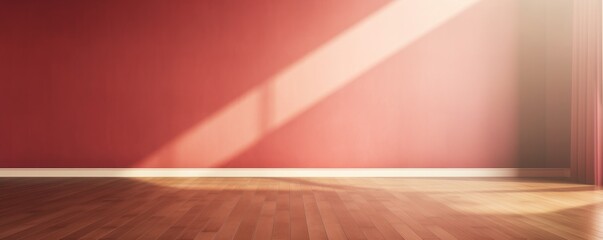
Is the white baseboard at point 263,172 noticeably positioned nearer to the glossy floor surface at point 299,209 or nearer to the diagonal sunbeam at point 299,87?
the diagonal sunbeam at point 299,87

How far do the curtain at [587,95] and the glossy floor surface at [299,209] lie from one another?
13.9 inches

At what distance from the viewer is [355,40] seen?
5.20 meters

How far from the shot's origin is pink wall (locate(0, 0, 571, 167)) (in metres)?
5.16

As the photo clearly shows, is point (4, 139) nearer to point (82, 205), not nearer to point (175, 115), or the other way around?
point (175, 115)

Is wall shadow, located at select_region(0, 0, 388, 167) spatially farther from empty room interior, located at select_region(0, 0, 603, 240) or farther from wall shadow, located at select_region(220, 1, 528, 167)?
wall shadow, located at select_region(220, 1, 528, 167)

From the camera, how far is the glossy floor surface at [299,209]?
240 cm

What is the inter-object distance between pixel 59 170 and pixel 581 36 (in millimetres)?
5595

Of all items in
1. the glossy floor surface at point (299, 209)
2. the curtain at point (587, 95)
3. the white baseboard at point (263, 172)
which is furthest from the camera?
the white baseboard at point (263, 172)

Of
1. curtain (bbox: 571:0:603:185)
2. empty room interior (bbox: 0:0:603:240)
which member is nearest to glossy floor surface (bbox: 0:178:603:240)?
curtain (bbox: 571:0:603:185)

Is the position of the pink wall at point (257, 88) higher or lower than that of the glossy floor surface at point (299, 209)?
higher

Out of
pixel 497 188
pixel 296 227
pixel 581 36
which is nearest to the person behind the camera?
pixel 296 227

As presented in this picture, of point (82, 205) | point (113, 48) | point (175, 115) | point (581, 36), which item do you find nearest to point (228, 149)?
point (175, 115)

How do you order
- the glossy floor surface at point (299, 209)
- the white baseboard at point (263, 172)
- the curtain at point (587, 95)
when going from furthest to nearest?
1. the white baseboard at point (263, 172)
2. the curtain at point (587, 95)
3. the glossy floor surface at point (299, 209)

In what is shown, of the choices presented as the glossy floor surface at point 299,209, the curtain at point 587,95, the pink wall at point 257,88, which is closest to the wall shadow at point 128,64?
the pink wall at point 257,88
